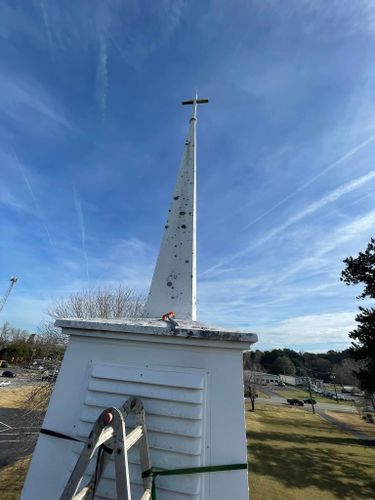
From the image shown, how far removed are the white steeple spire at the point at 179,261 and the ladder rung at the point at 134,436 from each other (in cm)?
207

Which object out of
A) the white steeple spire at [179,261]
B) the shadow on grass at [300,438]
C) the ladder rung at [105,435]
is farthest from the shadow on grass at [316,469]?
the ladder rung at [105,435]

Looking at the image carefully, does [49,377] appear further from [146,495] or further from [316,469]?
[316,469]

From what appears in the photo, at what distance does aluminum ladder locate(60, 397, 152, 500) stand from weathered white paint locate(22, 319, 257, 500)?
5.4 inches

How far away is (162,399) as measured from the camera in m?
2.64

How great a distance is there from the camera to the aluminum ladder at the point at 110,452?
192 centimetres

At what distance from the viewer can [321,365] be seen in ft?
352

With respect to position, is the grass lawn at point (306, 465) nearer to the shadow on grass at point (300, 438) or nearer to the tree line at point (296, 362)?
the shadow on grass at point (300, 438)

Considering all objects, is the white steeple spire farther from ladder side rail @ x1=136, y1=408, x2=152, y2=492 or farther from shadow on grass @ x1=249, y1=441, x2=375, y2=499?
shadow on grass @ x1=249, y1=441, x2=375, y2=499

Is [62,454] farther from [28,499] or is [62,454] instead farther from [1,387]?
[1,387]

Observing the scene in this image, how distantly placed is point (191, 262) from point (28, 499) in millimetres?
3434

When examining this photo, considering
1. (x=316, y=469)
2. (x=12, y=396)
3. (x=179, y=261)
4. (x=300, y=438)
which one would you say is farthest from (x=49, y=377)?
(x=300, y=438)

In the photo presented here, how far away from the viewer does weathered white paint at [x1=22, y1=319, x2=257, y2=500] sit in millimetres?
2451

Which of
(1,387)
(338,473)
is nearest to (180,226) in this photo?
(338,473)

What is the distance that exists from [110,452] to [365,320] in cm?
2116
